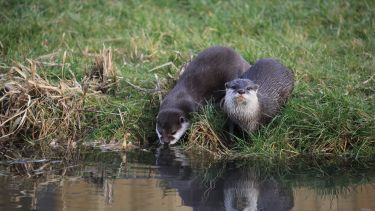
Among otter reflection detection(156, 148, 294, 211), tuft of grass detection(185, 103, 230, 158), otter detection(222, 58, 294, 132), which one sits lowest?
otter reflection detection(156, 148, 294, 211)

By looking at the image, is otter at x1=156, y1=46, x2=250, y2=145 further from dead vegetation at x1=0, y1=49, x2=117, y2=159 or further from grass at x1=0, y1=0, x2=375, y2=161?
dead vegetation at x1=0, y1=49, x2=117, y2=159

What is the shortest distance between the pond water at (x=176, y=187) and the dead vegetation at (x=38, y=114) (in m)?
0.45

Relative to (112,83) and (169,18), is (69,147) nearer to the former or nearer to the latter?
(112,83)

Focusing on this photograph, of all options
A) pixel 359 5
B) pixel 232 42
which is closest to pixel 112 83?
pixel 232 42

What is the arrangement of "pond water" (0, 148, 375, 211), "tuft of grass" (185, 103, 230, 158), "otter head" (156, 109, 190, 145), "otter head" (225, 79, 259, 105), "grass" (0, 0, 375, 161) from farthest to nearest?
1. "otter head" (156, 109, 190, 145)
2. "tuft of grass" (185, 103, 230, 158)
3. "grass" (0, 0, 375, 161)
4. "otter head" (225, 79, 259, 105)
5. "pond water" (0, 148, 375, 211)

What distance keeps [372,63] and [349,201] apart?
306 cm

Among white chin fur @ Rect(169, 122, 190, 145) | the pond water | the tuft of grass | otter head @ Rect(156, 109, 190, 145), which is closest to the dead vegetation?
the pond water

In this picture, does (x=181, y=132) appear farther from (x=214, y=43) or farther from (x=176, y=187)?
(x=214, y=43)

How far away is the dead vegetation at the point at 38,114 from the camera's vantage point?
684 cm

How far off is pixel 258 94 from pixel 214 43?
1.93m

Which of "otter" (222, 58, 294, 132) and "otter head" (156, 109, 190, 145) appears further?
"otter head" (156, 109, 190, 145)

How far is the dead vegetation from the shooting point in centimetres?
684

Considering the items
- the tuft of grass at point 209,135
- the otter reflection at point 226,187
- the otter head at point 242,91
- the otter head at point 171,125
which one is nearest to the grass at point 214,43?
the tuft of grass at point 209,135

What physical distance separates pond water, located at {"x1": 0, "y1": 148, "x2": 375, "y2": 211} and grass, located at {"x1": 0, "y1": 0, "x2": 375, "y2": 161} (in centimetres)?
55
